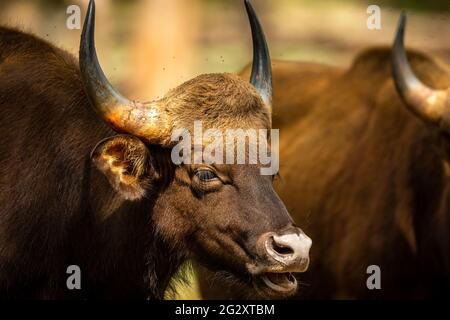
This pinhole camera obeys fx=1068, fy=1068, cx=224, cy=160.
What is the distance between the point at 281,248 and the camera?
596 cm

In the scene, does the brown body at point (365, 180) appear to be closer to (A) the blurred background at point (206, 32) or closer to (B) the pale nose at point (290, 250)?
(A) the blurred background at point (206, 32)

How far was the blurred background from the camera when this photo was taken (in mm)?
14336

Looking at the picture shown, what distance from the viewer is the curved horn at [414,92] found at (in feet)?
28.8

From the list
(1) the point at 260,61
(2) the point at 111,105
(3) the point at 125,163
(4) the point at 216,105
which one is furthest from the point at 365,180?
(2) the point at 111,105

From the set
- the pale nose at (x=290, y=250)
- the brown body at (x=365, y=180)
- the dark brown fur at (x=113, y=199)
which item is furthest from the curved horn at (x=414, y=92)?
the pale nose at (x=290, y=250)

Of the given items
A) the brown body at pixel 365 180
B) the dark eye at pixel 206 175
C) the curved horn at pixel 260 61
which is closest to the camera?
the dark eye at pixel 206 175

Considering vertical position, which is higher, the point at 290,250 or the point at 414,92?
the point at 414,92

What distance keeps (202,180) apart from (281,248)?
0.67m

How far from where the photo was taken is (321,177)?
966cm

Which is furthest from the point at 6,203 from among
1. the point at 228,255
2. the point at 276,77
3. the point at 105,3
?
the point at 105,3

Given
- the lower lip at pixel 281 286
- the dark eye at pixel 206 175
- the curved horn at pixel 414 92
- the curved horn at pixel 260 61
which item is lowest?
the lower lip at pixel 281 286

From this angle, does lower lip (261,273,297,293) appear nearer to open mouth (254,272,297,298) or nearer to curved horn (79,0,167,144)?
open mouth (254,272,297,298)

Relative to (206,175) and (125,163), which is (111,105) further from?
(206,175)

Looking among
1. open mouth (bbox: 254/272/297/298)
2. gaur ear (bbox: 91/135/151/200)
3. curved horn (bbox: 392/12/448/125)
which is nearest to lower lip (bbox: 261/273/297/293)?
open mouth (bbox: 254/272/297/298)
